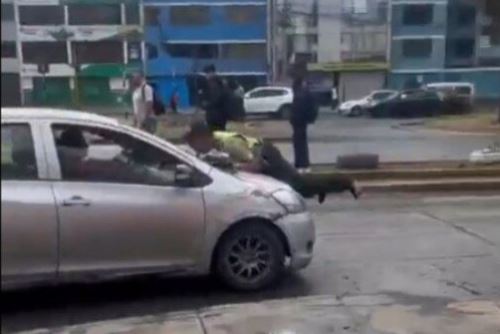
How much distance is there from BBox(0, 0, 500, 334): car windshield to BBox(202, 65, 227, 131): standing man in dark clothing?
3 cm

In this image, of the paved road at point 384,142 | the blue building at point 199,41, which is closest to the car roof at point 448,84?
the paved road at point 384,142

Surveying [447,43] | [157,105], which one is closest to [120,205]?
[157,105]

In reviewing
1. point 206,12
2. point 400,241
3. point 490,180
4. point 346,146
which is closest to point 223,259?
point 400,241

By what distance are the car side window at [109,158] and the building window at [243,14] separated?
1009 cm

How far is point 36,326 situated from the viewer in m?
5.96

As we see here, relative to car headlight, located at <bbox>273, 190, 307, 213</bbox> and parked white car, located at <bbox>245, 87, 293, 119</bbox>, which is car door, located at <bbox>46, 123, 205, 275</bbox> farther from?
parked white car, located at <bbox>245, 87, 293, 119</bbox>

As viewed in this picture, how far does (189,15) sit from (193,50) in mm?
694

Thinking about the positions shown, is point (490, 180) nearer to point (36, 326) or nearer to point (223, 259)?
point (223, 259)

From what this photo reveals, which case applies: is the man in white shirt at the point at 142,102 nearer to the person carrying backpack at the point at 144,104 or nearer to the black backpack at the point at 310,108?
the person carrying backpack at the point at 144,104

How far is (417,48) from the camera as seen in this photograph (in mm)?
21734

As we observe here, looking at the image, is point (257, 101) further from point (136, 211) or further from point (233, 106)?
point (136, 211)

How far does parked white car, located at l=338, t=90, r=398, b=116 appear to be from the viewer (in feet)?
72.3

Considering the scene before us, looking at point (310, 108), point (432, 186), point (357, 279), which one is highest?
point (310, 108)

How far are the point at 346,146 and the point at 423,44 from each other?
20.3 ft
